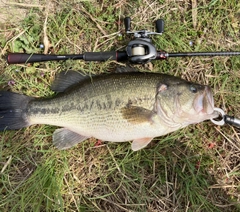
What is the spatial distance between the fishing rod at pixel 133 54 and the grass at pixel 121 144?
0.49ft

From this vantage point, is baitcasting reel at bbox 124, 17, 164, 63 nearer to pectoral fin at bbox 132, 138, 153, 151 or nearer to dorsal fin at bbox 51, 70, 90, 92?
dorsal fin at bbox 51, 70, 90, 92

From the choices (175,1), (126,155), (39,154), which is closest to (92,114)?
(126,155)

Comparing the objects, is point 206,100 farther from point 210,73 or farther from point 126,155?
point 126,155

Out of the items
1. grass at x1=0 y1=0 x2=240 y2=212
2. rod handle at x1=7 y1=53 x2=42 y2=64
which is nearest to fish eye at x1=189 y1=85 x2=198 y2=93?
grass at x1=0 y1=0 x2=240 y2=212

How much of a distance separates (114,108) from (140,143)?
430 millimetres

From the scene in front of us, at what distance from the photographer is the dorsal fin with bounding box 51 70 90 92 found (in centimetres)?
290

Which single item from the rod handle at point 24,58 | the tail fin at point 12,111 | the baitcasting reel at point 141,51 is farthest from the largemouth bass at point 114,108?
the rod handle at point 24,58

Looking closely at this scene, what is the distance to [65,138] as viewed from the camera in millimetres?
2869

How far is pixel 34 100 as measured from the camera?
2844 mm

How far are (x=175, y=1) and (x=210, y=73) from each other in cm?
88

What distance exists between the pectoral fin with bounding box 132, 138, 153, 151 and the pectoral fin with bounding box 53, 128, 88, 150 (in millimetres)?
496

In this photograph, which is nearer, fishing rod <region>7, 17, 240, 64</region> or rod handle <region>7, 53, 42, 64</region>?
fishing rod <region>7, 17, 240, 64</region>

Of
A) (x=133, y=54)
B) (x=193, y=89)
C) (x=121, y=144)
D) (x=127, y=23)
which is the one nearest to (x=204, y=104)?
(x=193, y=89)

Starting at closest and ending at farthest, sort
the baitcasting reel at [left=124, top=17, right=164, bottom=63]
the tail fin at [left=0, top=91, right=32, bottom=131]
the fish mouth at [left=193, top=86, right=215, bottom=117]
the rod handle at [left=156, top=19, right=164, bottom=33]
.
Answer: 1. the fish mouth at [left=193, top=86, right=215, bottom=117]
2. the baitcasting reel at [left=124, top=17, right=164, bottom=63]
3. the tail fin at [left=0, top=91, right=32, bottom=131]
4. the rod handle at [left=156, top=19, right=164, bottom=33]
